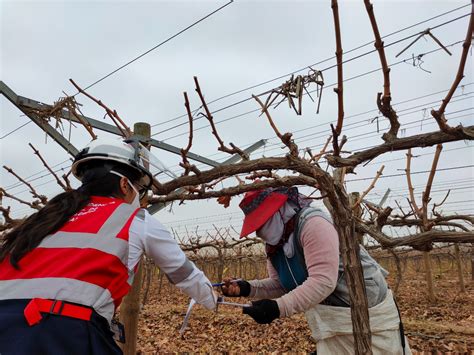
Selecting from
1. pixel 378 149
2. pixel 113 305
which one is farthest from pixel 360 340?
pixel 113 305

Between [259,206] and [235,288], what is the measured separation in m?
0.53

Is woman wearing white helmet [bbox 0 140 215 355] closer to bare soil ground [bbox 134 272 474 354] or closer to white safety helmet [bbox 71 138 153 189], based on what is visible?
white safety helmet [bbox 71 138 153 189]

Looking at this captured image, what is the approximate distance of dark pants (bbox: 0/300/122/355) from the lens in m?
1.25

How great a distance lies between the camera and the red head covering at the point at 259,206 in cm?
202

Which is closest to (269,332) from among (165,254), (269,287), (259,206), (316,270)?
(269,287)

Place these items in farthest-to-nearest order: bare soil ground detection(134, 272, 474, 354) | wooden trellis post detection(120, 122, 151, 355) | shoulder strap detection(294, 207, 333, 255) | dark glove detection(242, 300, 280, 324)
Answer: bare soil ground detection(134, 272, 474, 354) → wooden trellis post detection(120, 122, 151, 355) → shoulder strap detection(294, 207, 333, 255) → dark glove detection(242, 300, 280, 324)

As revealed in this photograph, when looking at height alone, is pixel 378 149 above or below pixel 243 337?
above

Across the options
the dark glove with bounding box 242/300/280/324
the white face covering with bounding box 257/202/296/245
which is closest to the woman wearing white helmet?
the dark glove with bounding box 242/300/280/324

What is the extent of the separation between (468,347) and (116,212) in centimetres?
601

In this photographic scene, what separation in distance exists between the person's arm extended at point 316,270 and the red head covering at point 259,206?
23cm

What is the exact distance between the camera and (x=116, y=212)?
1488 mm

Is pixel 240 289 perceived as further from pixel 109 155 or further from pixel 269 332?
pixel 269 332

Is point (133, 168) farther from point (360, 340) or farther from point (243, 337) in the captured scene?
point (243, 337)

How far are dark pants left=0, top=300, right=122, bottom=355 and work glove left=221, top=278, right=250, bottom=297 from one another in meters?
0.98
